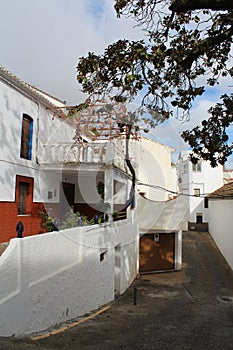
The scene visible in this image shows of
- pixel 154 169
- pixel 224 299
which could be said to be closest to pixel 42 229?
pixel 224 299

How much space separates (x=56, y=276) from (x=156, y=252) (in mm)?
11210

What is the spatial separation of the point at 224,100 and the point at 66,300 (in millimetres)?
6129

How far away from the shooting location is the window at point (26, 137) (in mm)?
10227

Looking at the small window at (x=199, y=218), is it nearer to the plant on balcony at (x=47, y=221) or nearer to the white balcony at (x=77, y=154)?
the white balcony at (x=77, y=154)

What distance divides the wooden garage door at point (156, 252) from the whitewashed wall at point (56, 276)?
16.4ft

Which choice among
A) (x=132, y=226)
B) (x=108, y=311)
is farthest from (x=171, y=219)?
(x=108, y=311)

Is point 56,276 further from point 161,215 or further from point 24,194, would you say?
point 161,215

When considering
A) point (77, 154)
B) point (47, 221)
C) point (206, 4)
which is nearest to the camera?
point (206, 4)

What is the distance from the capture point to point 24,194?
34.6 feet

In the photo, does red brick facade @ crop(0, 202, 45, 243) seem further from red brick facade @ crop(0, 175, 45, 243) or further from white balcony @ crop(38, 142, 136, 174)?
white balcony @ crop(38, 142, 136, 174)

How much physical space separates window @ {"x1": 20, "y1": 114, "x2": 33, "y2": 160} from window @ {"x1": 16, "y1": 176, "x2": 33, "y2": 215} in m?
0.84

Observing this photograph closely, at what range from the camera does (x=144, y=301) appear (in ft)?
37.9

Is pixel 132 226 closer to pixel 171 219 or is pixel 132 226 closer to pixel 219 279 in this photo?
pixel 171 219

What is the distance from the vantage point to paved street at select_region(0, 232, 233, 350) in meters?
6.29
